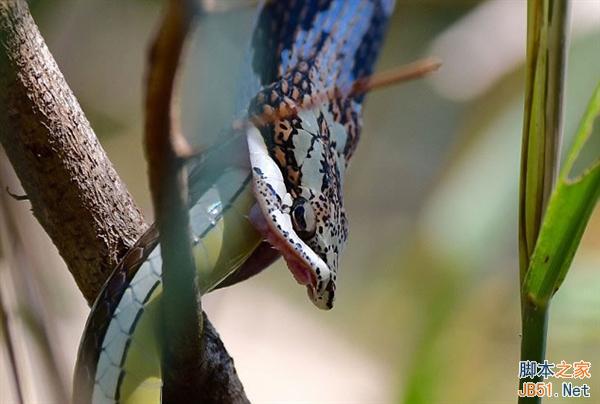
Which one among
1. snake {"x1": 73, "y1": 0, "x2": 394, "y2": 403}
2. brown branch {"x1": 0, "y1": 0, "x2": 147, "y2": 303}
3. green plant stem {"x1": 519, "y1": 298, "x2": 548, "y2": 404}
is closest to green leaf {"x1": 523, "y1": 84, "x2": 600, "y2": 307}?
green plant stem {"x1": 519, "y1": 298, "x2": 548, "y2": 404}

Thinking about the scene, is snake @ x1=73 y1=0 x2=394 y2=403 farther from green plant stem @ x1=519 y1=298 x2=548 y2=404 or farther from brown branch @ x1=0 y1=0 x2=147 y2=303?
green plant stem @ x1=519 y1=298 x2=548 y2=404

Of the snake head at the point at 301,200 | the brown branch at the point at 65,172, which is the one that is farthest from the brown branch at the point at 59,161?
the snake head at the point at 301,200

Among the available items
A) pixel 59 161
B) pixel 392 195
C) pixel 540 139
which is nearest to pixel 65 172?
pixel 59 161

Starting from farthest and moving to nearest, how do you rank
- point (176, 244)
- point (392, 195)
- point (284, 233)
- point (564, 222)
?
1. point (392, 195)
2. point (284, 233)
3. point (564, 222)
4. point (176, 244)

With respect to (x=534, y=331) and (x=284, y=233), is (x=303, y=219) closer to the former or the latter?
(x=284, y=233)

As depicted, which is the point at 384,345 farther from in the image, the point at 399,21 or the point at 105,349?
the point at 105,349

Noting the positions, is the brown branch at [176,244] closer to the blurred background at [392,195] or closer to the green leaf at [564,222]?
the green leaf at [564,222]
